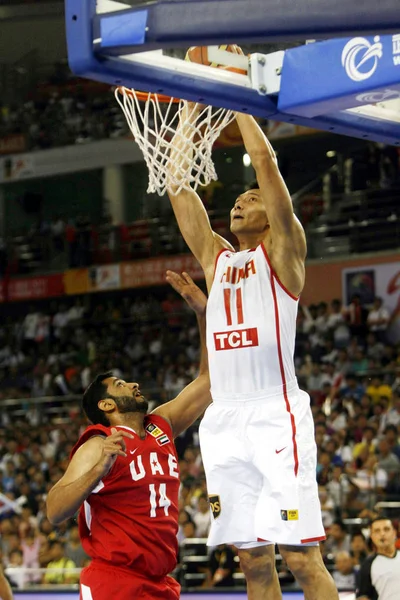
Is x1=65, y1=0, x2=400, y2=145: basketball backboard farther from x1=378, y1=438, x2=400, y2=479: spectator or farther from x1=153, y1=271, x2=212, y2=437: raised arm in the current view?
x1=378, y1=438, x2=400, y2=479: spectator

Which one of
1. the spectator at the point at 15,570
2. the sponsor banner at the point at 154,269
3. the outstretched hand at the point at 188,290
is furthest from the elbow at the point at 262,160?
the sponsor banner at the point at 154,269

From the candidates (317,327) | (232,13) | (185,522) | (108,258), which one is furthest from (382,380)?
→ (232,13)

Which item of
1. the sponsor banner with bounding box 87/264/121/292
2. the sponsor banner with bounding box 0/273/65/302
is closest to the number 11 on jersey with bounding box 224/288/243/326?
the sponsor banner with bounding box 87/264/121/292

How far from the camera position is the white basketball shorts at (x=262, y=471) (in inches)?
201

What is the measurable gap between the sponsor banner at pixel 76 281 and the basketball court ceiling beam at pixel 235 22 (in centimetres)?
1908

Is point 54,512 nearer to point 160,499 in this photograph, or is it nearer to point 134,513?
point 134,513

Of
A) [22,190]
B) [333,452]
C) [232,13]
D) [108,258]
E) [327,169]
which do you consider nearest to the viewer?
[232,13]

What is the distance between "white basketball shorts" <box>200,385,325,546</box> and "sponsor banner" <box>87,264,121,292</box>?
1714 centimetres

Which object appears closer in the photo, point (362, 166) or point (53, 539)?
point (53, 539)

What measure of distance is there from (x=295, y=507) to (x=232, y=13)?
2.41m

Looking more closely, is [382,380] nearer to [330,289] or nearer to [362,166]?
[330,289]

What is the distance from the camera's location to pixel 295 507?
16.7 feet

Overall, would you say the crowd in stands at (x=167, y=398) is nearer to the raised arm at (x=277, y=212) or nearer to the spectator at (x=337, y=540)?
the spectator at (x=337, y=540)

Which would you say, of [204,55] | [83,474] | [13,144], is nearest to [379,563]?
[83,474]
